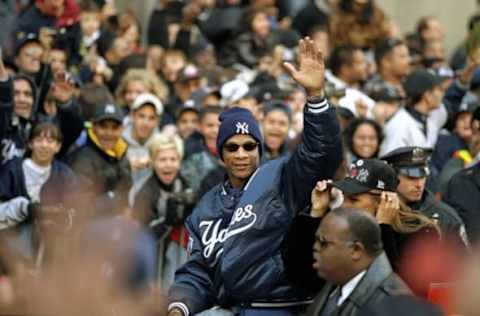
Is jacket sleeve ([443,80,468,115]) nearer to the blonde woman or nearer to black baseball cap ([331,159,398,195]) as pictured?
the blonde woman

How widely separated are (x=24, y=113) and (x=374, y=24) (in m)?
6.98

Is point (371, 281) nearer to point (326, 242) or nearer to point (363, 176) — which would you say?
point (326, 242)

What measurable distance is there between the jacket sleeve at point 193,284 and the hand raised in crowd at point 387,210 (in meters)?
1.22

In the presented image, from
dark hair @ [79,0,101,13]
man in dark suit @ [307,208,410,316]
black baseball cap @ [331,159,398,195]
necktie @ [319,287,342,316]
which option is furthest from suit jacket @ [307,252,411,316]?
dark hair @ [79,0,101,13]

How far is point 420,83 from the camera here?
13227 mm

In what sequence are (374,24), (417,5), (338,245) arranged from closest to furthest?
(338,245), (374,24), (417,5)

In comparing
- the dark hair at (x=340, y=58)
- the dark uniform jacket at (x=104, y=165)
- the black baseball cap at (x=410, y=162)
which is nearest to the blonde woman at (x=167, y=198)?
the dark uniform jacket at (x=104, y=165)

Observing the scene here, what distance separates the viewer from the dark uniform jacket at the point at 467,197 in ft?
32.1

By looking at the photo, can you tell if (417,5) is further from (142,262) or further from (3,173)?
(142,262)

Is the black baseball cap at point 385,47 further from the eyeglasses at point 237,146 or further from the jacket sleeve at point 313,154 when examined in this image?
the jacket sleeve at point 313,154

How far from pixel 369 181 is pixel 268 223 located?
24.5 inches

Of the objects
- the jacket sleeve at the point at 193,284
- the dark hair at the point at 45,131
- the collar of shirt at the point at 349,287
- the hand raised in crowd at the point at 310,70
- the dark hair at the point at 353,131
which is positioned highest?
the hand raised in crowd at the point at 310,70

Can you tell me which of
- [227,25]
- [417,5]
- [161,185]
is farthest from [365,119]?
[417,5]

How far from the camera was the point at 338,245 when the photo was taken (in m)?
6.25
